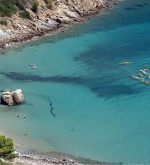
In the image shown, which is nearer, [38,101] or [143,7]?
[38,101]

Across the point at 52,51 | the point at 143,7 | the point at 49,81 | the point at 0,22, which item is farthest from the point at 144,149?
the point at 143,7

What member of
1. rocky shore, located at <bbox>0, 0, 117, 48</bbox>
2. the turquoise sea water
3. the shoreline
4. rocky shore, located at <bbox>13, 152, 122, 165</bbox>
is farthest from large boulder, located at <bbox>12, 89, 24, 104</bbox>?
rocky shore, located at <bbox>0, 0, 117, 48</bbox>

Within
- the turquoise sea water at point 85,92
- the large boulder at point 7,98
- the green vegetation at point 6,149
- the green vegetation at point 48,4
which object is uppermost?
the green vegetation at point 48,4

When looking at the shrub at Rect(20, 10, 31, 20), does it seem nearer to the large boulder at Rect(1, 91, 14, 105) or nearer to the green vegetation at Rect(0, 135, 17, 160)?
the large boulder at Rect(1, 91, 14, 105)

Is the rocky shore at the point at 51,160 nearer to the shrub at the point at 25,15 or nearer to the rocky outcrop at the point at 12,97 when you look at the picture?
the rocky outcrop at the point at 12,97

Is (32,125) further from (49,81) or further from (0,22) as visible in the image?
(0,22)

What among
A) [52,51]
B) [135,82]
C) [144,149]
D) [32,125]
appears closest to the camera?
[144,149]

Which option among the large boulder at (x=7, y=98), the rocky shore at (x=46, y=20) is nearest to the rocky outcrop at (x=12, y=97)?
the large boulder at (x=7, y=98)
